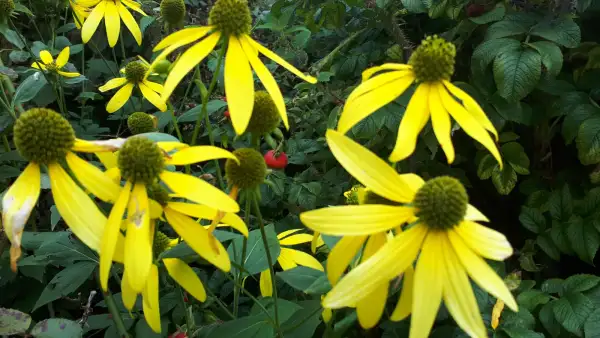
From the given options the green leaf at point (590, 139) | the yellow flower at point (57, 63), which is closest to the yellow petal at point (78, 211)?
the yellow flower at point (57, 63)

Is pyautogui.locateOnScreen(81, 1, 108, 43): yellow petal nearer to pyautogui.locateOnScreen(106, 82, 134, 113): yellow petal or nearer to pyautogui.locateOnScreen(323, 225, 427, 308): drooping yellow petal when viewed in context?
pyautogui.locateOnScreen(106, 82, 134, 113): yellow petal

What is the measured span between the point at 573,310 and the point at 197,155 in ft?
2.74

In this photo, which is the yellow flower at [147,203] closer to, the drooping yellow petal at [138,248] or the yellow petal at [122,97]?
the drooping yellow petal at [138,248]

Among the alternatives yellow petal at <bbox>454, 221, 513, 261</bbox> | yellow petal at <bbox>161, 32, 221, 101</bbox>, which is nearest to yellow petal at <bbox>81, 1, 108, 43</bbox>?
yellow petal at <bbox>161, 32, 221, 101</bbox>

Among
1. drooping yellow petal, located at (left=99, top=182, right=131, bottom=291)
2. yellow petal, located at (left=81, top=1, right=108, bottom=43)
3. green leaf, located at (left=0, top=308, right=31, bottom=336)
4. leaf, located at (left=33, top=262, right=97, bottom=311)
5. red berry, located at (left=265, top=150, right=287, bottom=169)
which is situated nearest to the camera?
drooping yellow petal, located at (left=99, top=182, right=131, bottom=291)

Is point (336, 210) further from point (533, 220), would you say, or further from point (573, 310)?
point (533, 220)

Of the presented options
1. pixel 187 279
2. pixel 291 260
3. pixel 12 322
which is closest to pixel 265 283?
pixel 291 260

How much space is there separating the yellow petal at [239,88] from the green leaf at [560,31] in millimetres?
829

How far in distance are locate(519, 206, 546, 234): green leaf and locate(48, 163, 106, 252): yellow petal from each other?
1.08 metres

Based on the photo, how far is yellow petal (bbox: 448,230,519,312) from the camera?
0.55m

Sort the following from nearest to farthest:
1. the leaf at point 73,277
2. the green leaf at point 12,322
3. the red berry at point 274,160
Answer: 1. the green leaf at point 12,322
2. the leaf at point 73,277
3. the red berry at point 274,160

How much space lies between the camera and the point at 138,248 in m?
0.55

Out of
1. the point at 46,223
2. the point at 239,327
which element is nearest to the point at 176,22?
the point at 239,327

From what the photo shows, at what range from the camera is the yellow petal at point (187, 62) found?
66 cm
